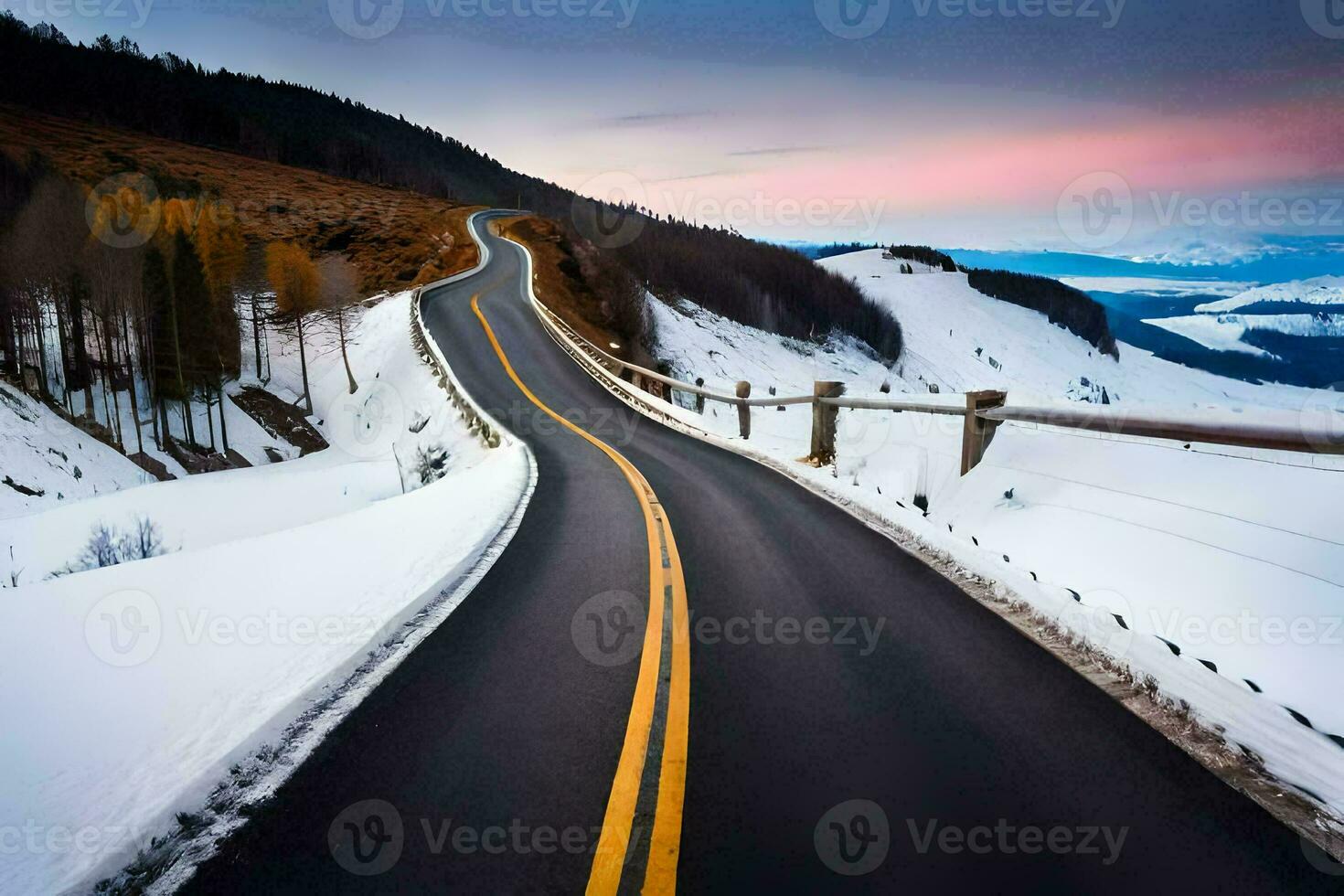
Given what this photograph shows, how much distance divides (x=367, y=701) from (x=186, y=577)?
114 inches

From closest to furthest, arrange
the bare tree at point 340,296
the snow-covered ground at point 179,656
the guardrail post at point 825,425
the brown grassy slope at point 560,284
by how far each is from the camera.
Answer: the snow-covered ground at point 179,656 → the guardrail post at point 825,425 → the bare tree at point 340,296 → the brown grassy slope at point 560,284

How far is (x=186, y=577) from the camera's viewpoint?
17.1 feet

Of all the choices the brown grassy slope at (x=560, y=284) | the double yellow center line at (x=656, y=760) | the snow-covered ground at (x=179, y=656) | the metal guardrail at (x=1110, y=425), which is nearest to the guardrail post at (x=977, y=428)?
the metal guardrail at (x=1110, y=425)

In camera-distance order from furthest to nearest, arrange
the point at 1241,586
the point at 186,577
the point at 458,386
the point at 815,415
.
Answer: the point at 458,386, the point at 815,415, the point at 186,577, the point at 1241,586

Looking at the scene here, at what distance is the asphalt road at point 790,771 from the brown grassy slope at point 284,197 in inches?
2002

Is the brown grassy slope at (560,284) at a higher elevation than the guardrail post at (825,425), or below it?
higher

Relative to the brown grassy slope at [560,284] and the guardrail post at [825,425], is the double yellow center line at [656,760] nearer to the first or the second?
the guardrail post at [825,425]

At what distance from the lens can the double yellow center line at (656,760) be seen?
92.7 inches

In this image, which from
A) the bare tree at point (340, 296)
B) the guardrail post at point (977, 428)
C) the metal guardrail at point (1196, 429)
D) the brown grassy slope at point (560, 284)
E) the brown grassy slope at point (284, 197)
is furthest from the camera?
the brown grassy slope at point (284, 197)

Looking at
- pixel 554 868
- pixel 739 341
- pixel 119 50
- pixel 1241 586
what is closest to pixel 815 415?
pixel 1241 586

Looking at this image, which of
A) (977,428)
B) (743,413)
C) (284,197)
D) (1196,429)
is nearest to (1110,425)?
(1196,429)

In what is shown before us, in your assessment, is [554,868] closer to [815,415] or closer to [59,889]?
[59,889]

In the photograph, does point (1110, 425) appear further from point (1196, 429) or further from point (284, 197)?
point (284, 197)

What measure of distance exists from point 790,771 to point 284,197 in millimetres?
79749
